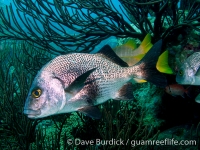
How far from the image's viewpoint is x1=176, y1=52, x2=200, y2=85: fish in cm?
237

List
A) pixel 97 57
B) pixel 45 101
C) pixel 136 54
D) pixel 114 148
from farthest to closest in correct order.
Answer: pixel 136 54 < pixel 114 148 < pixel 97 57 < pixel 45 101

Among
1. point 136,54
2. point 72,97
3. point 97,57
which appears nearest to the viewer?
point 72,97

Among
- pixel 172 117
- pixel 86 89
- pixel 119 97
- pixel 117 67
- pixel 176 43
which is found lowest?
pixel 172 117

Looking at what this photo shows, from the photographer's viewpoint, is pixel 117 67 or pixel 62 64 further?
pixel 117 67

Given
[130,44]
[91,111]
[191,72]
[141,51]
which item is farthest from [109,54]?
[191,72]

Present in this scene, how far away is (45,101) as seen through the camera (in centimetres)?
161

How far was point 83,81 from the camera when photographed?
5.46 feet

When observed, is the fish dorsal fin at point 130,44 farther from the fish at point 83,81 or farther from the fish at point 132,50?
the fish at point 83,81

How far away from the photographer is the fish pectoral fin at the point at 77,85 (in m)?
1.63

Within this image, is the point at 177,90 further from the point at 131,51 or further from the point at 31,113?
the point at 31,113

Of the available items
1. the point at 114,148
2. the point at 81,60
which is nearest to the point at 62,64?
the point at 81,60

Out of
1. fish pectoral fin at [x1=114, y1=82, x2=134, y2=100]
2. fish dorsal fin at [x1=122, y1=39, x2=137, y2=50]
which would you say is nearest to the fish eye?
fish pectoral fin at [x1=114, y1=82, x2=134, y2=100]

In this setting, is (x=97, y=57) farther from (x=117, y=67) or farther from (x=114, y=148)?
(x=114, y=148)

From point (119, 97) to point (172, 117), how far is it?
2210mm
